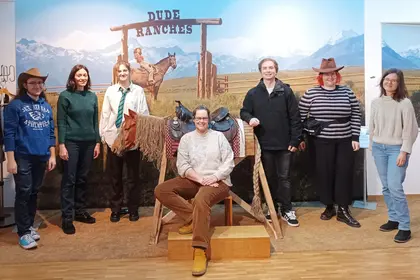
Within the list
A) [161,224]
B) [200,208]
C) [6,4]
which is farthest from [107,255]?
[6,4]

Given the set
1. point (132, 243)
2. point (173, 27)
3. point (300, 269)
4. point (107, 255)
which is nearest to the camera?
point (300, 269)

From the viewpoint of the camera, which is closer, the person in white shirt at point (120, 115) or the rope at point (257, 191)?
the rope at point (257, 191)

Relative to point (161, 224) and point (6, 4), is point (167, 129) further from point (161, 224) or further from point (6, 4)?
point (6, 4)

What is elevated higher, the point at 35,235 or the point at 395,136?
the point at 395,136

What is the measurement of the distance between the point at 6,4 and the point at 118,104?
180cm

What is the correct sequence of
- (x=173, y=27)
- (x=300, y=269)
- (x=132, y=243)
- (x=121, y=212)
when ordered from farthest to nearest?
(x=173, y=27) → (x=121, y=212) → (x=132, y=243) → (x=300, y=269)

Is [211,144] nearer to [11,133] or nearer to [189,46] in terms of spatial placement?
[11,133]

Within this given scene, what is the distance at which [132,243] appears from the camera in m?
3.33

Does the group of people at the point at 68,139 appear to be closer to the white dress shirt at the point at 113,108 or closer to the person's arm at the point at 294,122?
the white dress shirt at the point at 113,108

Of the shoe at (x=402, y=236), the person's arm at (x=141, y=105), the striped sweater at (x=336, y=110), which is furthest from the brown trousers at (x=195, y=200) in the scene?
the shoe at (x=402, y=236)

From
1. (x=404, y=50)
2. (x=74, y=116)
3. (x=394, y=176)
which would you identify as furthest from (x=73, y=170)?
(x=404, y=50)

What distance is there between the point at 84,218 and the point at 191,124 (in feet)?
4.86

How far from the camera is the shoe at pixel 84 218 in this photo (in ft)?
13.0

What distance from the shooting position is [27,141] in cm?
321
